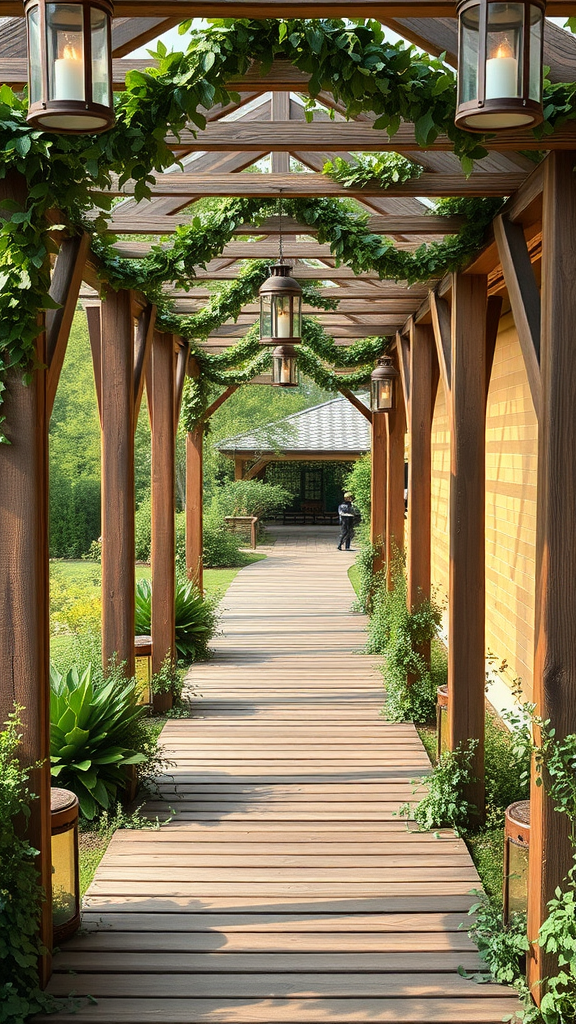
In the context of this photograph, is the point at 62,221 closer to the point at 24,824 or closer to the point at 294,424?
the point at 24,824

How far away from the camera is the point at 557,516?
3969 millimetres

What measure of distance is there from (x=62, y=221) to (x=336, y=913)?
3728 millimetres

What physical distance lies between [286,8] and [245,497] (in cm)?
2231

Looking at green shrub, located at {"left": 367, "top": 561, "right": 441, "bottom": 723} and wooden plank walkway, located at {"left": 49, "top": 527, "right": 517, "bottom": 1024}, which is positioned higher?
green shrub, located at {"left": 367, "top": 561, "right": 441, "bottom": 723}

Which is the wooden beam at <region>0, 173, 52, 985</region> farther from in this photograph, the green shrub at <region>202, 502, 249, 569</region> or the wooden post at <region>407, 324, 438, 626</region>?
the green shrub at <region>202, 502, 249, 569</region>

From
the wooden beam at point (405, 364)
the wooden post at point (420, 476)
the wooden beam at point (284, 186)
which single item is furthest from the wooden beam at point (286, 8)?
the wooden beam at point (405, 364)

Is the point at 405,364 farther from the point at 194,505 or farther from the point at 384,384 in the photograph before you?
A: the point at 194,505

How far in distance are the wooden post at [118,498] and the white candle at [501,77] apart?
5.12 m

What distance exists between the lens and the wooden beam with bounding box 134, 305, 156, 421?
758 cm

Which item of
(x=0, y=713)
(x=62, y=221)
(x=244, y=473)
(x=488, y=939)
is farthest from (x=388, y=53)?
(x=244, y=473)

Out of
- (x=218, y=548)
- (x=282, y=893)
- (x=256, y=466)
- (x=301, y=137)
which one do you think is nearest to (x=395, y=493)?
(x=282, y=893)

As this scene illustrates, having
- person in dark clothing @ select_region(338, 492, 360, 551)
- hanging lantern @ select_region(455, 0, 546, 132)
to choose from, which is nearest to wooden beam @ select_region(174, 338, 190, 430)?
hanging lantern @ select_region(455, 0, 546, 132)

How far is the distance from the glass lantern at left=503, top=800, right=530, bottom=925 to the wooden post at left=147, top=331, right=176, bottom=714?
5.44 m

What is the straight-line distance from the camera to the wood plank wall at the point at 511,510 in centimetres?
757
